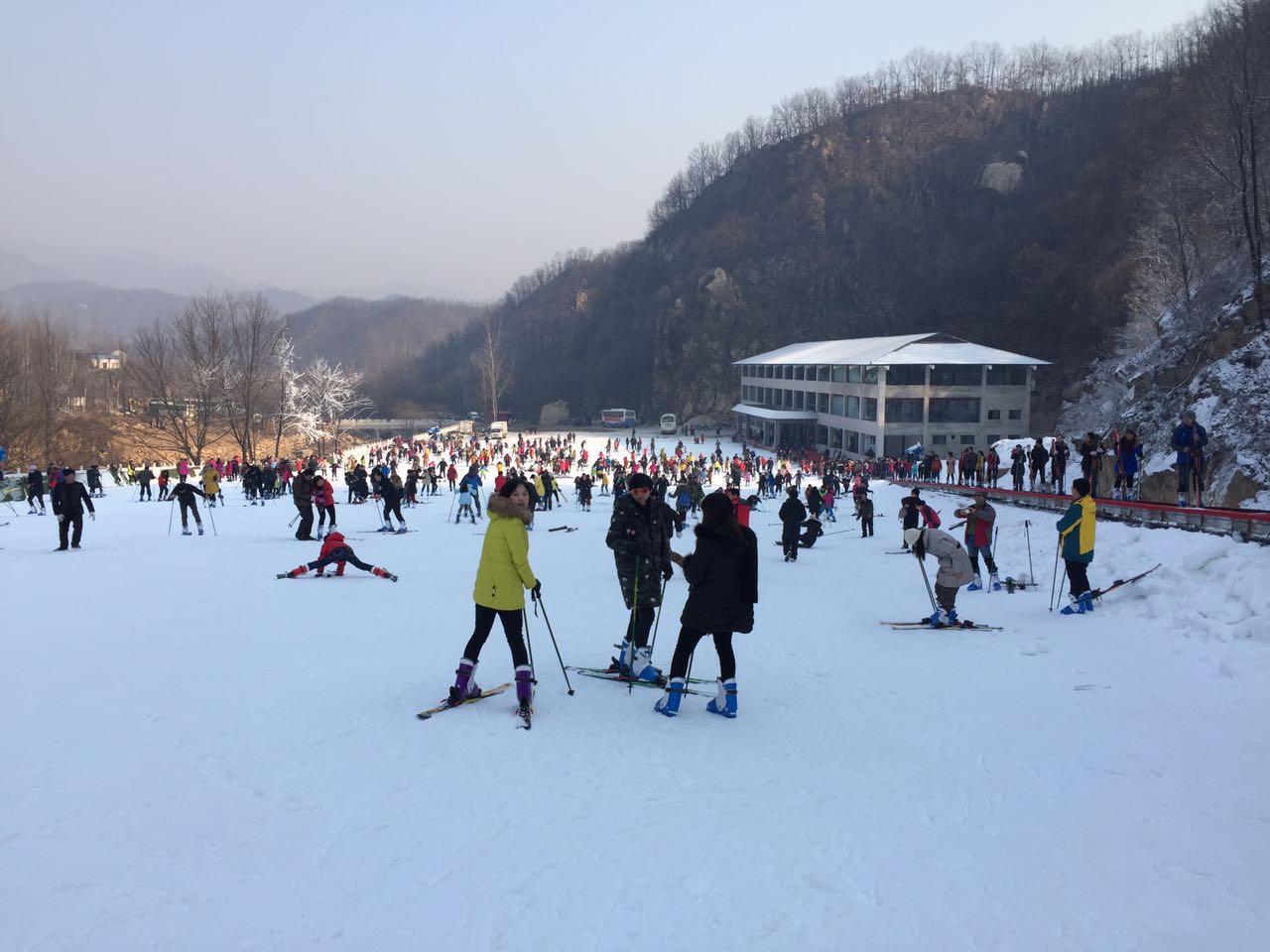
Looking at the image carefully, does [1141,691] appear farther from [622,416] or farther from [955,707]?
[622,416]

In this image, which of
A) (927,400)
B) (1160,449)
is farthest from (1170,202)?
A: (1160,449)

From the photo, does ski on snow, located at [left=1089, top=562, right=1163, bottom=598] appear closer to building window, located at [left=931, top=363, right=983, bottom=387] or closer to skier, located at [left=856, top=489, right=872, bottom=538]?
skier, located at [left=856, top=489, right=872, bottom=538]

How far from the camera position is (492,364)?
9456cm

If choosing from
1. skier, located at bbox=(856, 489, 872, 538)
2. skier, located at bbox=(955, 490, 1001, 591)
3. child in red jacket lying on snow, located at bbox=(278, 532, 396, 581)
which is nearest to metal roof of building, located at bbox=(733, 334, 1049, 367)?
skier, located at bbox=(856, 489, 872, 538)

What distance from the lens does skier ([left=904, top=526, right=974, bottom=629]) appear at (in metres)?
8.52

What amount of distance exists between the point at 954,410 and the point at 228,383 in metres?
46.8

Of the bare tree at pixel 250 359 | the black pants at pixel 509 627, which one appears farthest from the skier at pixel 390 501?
the bare tree at pixel 250 359

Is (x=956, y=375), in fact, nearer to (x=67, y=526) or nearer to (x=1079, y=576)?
(x=1079, y=576)

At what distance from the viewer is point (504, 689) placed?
6102 mm

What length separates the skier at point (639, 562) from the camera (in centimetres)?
619

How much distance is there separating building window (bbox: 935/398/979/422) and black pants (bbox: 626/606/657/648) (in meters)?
43.4

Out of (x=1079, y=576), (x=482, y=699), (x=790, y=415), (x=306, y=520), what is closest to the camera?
(x=482, y=699)

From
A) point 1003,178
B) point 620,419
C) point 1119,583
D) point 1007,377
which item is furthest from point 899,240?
point 1119,583

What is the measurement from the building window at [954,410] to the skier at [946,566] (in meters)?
40.2
